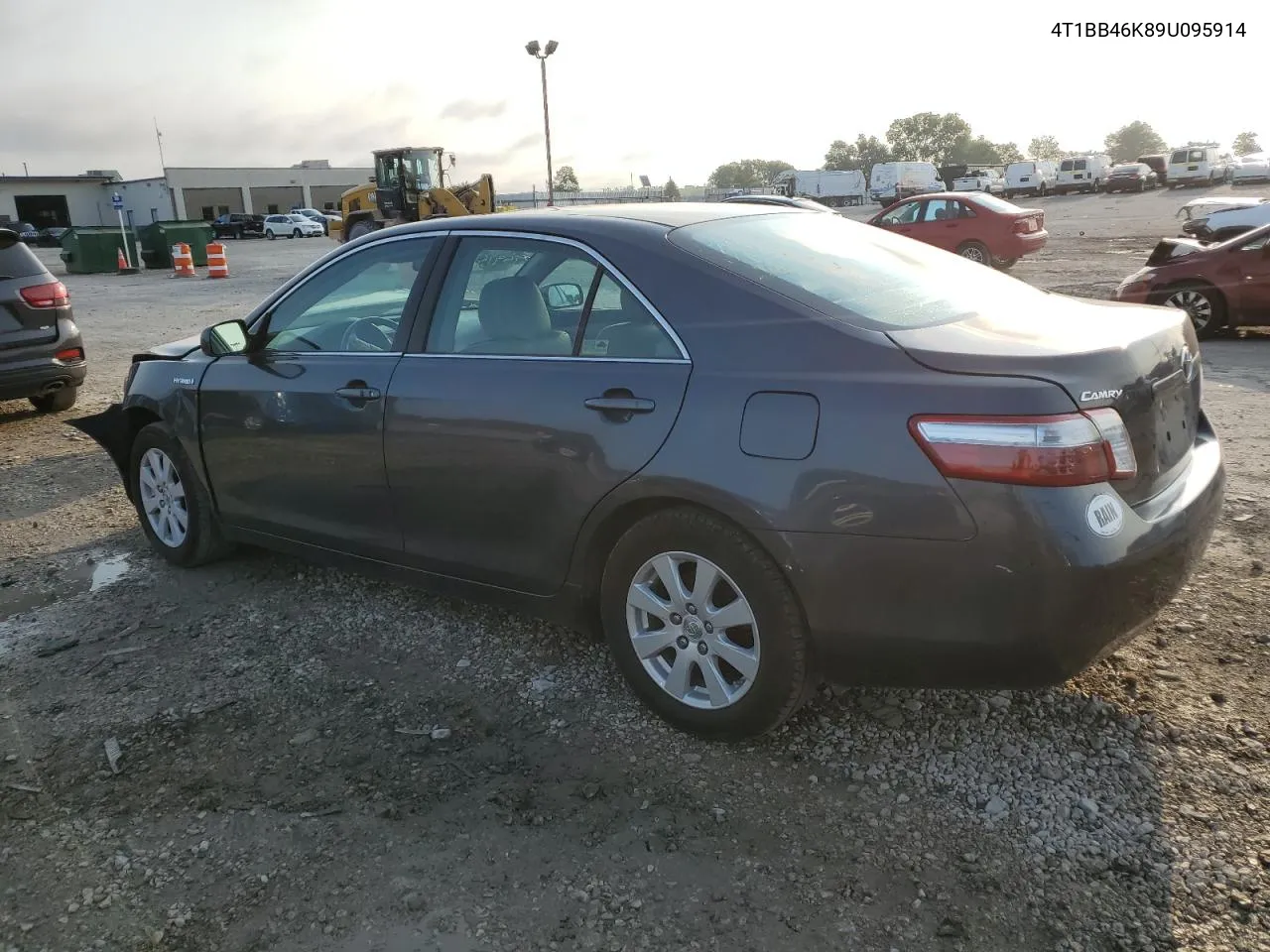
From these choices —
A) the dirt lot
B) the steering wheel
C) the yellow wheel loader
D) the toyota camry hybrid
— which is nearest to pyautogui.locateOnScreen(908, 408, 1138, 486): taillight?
the toyota camry hybrid

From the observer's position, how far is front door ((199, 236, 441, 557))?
12.8ft

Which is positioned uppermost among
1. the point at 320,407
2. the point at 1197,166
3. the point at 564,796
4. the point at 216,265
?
the point at 1197,166

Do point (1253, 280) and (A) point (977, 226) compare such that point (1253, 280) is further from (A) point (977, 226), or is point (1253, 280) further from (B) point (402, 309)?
(B) point (402, 309)

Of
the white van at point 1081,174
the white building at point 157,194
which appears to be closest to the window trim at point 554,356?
the white van at point 1081,174

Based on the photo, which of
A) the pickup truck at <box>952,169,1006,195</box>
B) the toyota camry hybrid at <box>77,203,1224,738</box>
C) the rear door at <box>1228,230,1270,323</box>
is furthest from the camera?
the pickup truck at <box>952,169,1006,195</box>

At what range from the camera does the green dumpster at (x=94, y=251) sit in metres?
31.4

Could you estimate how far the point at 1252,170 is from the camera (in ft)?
164

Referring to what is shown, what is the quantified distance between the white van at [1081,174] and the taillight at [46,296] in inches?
2371

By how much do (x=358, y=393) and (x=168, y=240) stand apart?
31.2 metres

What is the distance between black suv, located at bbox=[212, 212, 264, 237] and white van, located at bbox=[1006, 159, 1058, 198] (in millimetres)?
44252

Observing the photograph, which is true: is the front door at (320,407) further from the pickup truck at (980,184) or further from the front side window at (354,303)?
the pickup truck at (980,184)

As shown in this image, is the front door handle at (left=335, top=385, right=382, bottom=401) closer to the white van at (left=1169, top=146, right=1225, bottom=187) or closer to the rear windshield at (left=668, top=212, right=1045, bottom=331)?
the rear windshield at (left=668, top=212, right=1045, bottom=331)

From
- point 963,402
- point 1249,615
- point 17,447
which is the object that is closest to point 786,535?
point 963,402

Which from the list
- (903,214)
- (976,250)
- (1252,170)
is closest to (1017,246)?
(976,250)
